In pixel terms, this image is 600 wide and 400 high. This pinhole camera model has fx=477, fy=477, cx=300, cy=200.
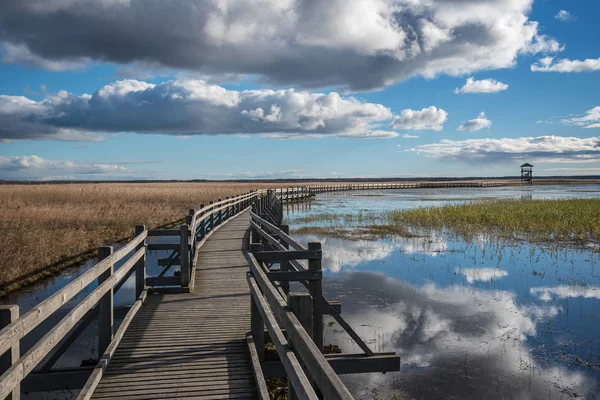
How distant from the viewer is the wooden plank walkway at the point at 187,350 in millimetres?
4898

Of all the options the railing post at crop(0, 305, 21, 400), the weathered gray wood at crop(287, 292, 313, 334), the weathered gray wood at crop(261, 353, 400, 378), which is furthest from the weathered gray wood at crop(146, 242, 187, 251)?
the railing post at crop(0, 305, 21, 400)

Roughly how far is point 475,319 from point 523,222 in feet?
60.1

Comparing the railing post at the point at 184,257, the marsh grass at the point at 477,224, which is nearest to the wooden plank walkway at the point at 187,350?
the railing post at the point at 184,257

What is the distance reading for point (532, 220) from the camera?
89.6ft

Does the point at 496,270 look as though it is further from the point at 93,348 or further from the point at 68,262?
the point at 68,262

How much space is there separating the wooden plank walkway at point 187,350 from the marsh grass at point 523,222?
58.4 feet

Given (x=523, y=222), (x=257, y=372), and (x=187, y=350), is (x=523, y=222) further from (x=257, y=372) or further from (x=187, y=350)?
(x=257, y=372)

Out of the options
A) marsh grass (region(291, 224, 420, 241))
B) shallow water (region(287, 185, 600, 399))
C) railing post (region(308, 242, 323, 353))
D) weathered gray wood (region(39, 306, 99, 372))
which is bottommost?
shallow water (region(287, 185, 600, 399))

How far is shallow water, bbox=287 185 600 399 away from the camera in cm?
746

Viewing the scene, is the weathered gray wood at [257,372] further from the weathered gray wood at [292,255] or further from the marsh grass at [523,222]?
the marsh grass at [523,222]

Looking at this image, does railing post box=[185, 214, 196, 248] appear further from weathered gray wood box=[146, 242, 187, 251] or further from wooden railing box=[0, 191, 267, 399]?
weathered gray wood box=[146, 242, 187, 251]

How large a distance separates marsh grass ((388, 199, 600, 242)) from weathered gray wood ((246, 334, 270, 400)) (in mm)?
18984

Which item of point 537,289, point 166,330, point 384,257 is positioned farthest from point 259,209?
point 166,330

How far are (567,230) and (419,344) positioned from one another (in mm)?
18108
